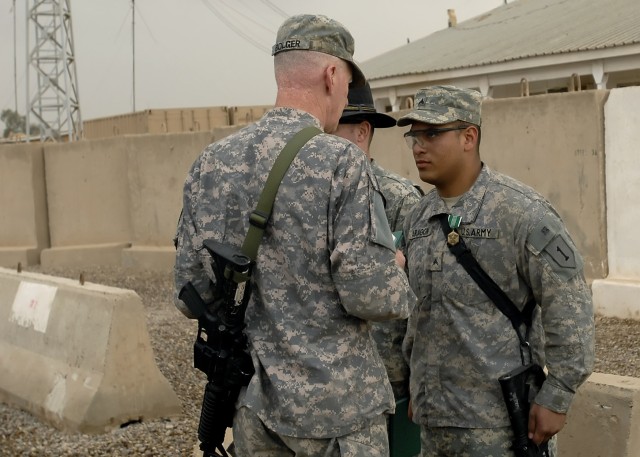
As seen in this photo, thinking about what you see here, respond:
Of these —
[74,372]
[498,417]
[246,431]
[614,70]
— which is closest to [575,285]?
[498,417]

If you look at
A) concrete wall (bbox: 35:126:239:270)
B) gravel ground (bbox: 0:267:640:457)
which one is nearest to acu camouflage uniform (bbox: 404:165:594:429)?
gravel ground (bbox: 0:267:640:457)

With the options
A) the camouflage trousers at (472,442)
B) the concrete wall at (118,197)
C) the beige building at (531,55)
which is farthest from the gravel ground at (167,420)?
the beige building at (531,55)

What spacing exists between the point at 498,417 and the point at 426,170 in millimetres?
824

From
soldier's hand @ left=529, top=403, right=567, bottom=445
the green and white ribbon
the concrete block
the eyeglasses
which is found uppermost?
the eyeglasses

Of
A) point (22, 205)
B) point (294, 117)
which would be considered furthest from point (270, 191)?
point (22, 205)

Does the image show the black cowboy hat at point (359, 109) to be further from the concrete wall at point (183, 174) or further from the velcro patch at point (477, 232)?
the concrete wall at point (183, 174)

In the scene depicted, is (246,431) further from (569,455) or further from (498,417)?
(569,455)

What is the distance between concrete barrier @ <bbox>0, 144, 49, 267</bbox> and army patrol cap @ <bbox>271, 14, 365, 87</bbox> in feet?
38.1

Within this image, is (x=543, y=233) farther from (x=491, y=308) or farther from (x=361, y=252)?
(x=361, y=252)

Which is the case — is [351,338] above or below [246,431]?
above

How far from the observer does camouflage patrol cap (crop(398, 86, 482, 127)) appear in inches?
120

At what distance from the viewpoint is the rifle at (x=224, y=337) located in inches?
96.4

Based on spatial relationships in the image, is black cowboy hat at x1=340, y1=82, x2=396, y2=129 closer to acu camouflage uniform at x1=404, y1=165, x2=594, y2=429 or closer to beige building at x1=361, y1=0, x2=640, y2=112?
acu camouflage uniform at x1=404, y1=165, x2=594, y2=429

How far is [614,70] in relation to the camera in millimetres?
16438
